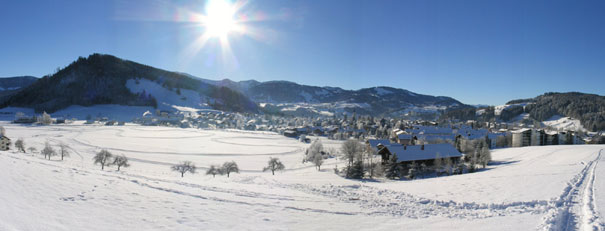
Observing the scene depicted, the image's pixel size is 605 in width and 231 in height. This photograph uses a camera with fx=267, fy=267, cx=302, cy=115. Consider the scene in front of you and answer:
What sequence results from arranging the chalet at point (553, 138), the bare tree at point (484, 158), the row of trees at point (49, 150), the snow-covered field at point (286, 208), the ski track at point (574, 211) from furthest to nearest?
the chalet at point (553, 138) → the row of trees at point (49, 150) → the bare tree at point (484, 158) → the snow-covered field at point (286, 208) → the ski track at point (574, 211)

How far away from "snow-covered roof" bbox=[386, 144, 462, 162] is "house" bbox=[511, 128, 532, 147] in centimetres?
4192

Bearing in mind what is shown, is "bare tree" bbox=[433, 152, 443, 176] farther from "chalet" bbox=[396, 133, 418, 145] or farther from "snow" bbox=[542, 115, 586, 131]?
"snow" bbox=[542, 115, 586, 131]

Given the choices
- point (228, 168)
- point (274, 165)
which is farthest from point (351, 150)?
point (228, 168)

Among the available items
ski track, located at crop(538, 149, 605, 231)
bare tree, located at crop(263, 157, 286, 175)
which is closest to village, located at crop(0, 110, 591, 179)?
bare tree, located at crop(263, 157, 286, 175)

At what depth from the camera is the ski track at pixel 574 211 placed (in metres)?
8.62

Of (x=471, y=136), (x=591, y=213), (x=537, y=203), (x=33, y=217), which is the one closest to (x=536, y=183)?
(x=537, y=203)

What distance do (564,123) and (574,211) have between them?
229 metres

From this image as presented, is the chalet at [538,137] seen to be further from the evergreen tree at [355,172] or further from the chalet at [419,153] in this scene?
the evergreen tree at [355,172]

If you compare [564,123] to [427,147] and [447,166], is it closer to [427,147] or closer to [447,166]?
[427,147]

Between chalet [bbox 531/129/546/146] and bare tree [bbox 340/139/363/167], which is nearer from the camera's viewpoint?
bare tree [bbox 340/139/363/167]

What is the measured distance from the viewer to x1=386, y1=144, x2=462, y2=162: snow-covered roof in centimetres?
3967

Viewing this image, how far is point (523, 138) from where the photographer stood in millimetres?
69812

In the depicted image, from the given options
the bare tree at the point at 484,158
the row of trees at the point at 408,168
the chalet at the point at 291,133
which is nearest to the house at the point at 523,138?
the row of trees at the point at 408,168

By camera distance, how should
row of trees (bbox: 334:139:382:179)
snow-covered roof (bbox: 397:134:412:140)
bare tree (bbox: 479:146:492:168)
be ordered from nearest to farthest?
row of trees (bbox: 334:139:382:179) < bare tree (bbox: 479:146:492:168) < snow-covered roof (bbox: 397:134:412:140)
